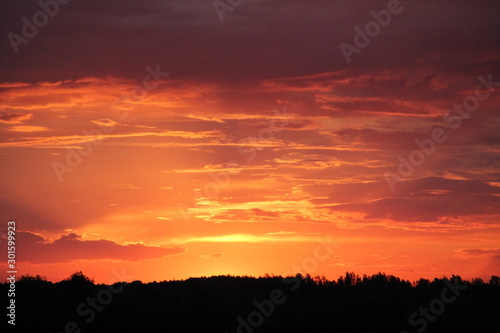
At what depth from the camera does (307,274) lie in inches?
3777

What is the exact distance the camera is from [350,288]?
99062mm

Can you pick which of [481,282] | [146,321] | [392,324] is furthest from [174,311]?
[481,282]

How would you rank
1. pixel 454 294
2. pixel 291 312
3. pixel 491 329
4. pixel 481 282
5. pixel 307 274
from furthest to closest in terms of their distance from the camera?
pixel 481 282 → pixel 307 274 → pixel 454 294 → pixel 291 312 → pixel 491 329

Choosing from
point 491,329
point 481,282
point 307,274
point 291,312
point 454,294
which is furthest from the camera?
point 481,282

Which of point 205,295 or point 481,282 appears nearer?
point 205,295

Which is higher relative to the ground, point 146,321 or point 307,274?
point 307,274

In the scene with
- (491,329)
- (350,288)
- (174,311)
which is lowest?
(491,329)

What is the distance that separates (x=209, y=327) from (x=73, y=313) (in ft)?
38.0

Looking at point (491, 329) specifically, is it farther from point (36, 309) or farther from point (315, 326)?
point (36, 309)

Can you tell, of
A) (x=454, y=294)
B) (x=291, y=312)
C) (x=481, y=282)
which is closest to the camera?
(x=291, y=312)

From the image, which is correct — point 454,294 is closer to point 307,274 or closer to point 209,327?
point 307,274

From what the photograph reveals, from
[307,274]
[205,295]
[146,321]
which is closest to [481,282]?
[307,274]

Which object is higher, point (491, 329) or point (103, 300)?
point (103, 300)

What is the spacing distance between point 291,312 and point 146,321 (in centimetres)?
1405
